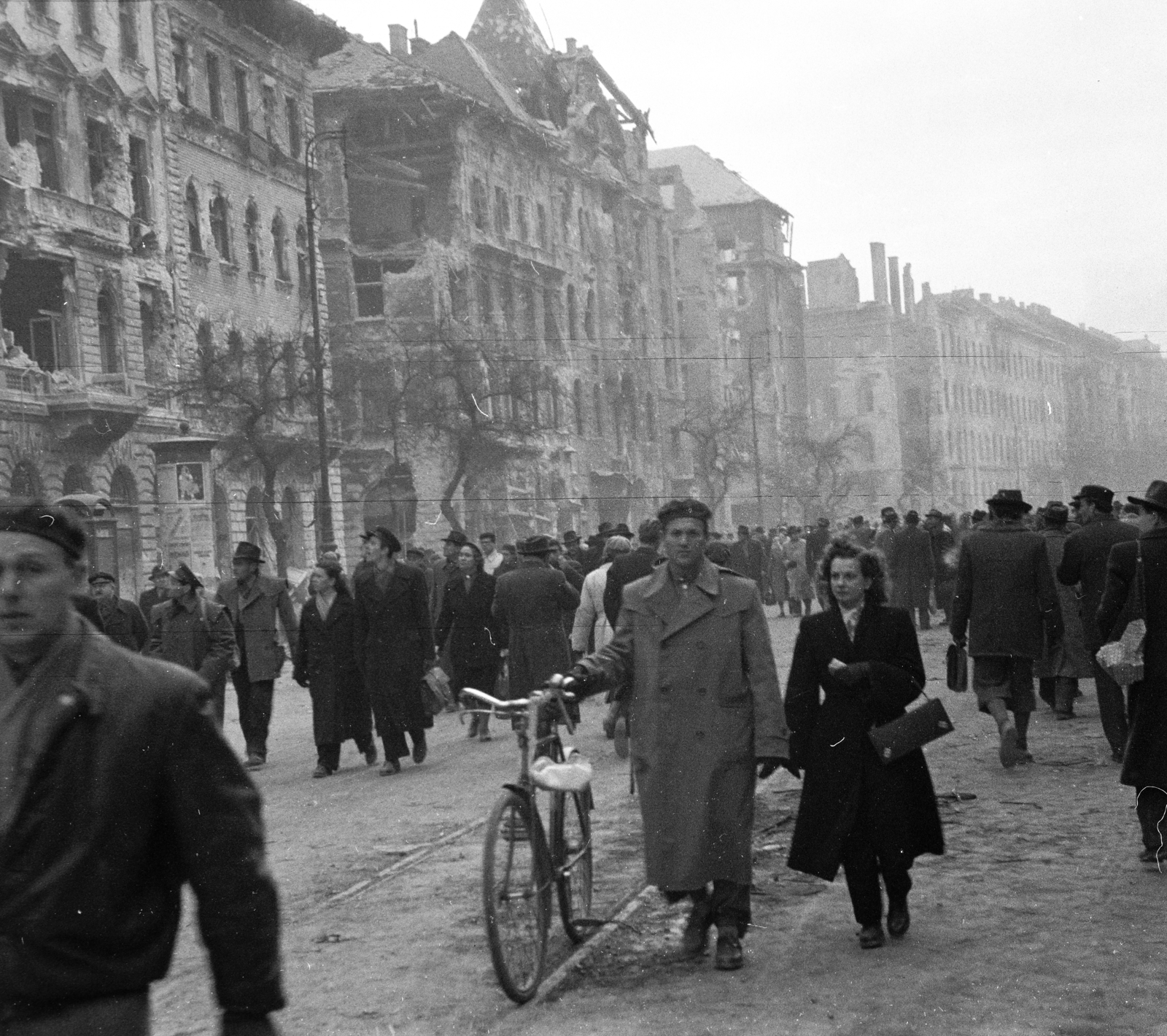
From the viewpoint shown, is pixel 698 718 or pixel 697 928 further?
pixel 697 928

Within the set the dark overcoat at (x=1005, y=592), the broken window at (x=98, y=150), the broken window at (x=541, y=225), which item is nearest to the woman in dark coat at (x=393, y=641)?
the dark overcoat at (x=1005, y=592)

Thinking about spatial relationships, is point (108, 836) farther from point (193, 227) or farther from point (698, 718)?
point (193, 227)

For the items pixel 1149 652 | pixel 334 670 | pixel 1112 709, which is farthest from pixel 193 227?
pixel 1149 652

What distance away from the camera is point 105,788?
2.78 meters

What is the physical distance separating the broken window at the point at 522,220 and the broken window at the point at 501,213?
0.89 metres

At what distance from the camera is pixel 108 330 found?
31734 millimetres

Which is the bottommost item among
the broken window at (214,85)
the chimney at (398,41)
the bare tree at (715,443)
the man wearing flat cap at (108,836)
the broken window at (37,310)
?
the man wearing flat cap at (108,836)

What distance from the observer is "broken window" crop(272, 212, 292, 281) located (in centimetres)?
4128

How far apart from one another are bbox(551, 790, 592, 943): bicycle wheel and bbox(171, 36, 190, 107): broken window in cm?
2422

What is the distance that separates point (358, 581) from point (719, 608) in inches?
292

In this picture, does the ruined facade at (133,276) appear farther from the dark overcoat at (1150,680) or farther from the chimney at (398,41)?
the chimney at (398,41)

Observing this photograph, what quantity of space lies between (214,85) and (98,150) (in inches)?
227

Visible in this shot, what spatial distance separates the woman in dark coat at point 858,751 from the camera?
7.00 m

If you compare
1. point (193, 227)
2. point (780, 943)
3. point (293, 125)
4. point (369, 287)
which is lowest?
point (780, 943)
